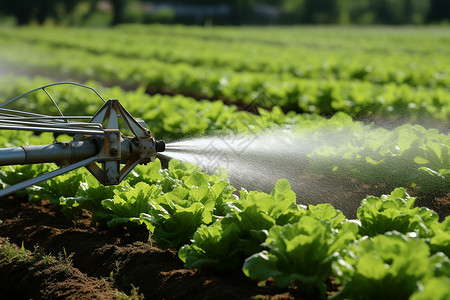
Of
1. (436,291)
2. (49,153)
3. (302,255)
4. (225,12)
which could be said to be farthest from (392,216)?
(225,12)

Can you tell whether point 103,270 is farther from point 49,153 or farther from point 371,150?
point 371,150

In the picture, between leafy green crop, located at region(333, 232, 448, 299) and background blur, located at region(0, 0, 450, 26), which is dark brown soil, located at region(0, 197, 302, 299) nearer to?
leafy green crop, located at region(333, 232, 448, 299)

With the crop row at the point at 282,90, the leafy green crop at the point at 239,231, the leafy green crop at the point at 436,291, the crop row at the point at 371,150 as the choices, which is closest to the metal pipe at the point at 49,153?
the leafy green crop at the point at 239,231

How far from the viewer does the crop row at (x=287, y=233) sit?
194 cm

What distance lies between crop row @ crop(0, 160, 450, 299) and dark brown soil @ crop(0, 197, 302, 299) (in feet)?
0.29

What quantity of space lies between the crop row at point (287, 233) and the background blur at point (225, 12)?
186 feet

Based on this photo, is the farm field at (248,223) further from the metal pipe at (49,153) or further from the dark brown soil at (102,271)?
the metal pipe at (49,153)

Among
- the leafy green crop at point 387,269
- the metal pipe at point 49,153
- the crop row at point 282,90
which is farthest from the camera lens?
the crop row at point 282,90

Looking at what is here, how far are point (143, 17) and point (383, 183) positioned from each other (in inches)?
2416

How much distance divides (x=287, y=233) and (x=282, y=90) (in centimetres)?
617

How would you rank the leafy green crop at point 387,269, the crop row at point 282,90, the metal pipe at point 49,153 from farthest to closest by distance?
the crop row at point 282,90 < the metal pipe at point 49,153 < the leafy green crop at point 387,269

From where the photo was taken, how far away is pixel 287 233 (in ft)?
7.38

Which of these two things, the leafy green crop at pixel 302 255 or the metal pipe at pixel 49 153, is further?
the metal pipe at pixel 49 153

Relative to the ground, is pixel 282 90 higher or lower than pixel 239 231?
lower
